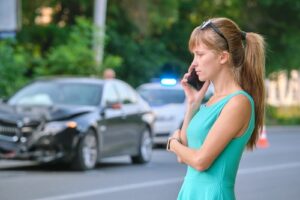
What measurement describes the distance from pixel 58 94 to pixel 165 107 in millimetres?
7727

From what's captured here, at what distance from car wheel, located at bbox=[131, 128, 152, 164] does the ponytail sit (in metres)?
14.2

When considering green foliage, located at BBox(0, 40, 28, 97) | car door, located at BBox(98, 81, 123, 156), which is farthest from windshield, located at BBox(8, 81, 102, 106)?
green foliage, located at BBox(0, 40, 28, 97)

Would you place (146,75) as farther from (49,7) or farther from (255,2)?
(255,2)

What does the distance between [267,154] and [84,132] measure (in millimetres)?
7174

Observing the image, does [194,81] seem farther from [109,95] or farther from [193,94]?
[109,95]

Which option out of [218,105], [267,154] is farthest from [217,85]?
[267,154]

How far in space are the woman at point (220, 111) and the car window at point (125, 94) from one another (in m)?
13.8

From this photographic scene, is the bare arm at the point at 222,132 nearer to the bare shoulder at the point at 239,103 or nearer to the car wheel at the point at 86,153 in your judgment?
the bare shoulder at the point at 239,103

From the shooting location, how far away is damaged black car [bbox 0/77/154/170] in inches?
620

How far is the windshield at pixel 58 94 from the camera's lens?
1689 cm

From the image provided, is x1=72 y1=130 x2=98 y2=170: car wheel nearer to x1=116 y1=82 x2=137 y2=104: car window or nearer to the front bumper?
the front bumper

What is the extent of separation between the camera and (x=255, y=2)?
4681 cm

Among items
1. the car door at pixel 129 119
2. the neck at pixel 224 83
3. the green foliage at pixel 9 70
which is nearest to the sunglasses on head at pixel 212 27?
the neck at pixel 224 83

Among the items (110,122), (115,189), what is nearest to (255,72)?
(115,189)
